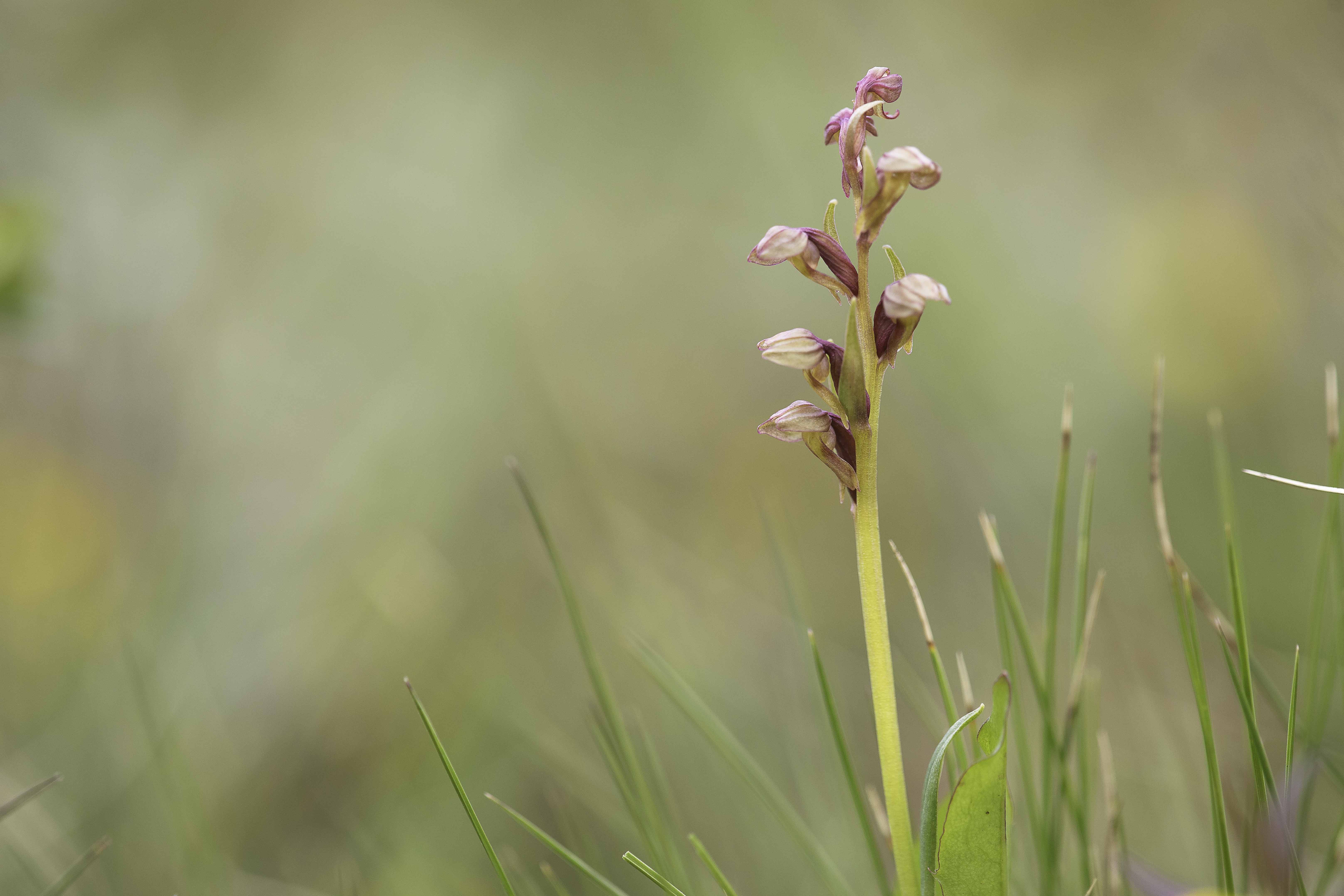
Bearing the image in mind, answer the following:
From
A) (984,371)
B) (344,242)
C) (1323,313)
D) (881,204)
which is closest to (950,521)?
(984,371)

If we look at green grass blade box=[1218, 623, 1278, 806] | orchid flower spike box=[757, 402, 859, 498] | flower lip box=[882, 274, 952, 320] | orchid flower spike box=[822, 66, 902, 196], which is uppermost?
orchid flower spike box=[822, 66, 902, 196]

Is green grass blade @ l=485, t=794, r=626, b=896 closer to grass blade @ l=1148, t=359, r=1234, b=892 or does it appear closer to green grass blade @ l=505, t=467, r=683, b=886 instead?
green grass blade @ l=505, t=467, r=683, b=886

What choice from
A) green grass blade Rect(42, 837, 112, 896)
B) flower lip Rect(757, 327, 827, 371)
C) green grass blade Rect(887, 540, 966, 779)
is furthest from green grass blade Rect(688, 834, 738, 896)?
green grass blade Rect(42, 837, 112, 896)

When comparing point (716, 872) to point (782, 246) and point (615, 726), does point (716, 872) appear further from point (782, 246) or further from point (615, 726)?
point (782, 246)

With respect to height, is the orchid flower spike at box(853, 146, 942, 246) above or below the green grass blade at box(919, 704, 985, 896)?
above

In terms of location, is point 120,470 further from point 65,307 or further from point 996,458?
point 996,458

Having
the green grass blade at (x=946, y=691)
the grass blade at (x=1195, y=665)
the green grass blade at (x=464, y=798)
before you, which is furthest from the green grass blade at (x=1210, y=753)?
the green grass blade at (x=464, y=798)
